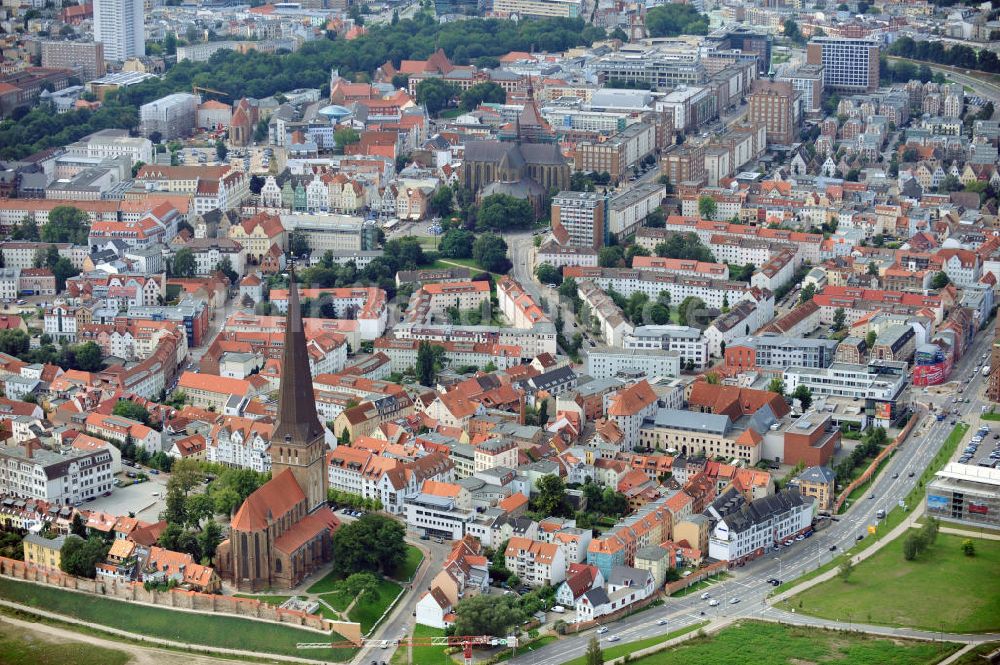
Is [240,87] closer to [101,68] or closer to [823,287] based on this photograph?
[101,68]

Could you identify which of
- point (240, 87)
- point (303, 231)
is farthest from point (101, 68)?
point (303, 231)

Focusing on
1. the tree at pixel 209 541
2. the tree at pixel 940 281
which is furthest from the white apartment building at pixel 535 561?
the tree at pixel 940 281

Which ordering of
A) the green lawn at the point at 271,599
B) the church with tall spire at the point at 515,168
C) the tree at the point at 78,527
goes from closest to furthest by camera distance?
the green lawn at the point at 271,599
the tree at the point at 78,527
the church with tall spire at the point at 515,168

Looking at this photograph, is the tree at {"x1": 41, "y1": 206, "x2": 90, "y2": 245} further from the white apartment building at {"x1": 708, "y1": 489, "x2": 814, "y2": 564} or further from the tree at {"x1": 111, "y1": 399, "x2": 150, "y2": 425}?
the white apartment building at {"x1": 708, "y1": 489, "x2": 814, "y2": 564}

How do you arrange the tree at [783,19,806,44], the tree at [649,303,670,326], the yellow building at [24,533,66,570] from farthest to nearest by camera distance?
the tree at [783,19,806,44], the tree at [649,303,670,326], the yellow building at [24,533,66,570]

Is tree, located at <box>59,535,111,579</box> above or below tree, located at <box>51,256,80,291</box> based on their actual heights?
below

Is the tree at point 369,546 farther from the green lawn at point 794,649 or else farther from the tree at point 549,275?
the tree at point 549,275

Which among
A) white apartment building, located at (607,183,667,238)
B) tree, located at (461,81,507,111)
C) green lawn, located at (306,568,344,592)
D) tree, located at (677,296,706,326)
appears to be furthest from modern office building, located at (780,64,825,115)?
green lawn, located at (306,568,344,592)

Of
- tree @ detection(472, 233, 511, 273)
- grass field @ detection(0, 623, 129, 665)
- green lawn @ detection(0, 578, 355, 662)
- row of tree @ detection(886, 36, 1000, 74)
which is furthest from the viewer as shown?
row of tree @ detection(886, 36, 1000, 74)
